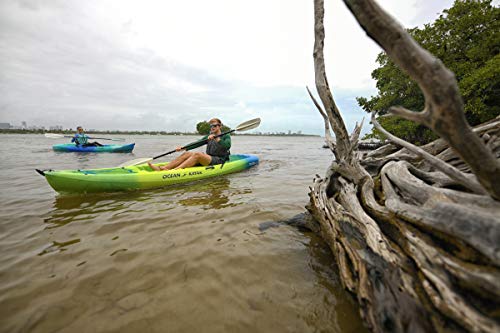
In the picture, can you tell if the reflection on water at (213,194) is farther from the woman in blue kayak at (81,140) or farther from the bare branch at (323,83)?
the woman in blue kayak at (81,140)

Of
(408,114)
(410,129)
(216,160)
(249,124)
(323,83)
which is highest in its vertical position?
(410,129)

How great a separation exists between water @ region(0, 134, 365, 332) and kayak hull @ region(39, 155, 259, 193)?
26.6 inches

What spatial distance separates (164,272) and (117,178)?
Answer: 13.2 ft

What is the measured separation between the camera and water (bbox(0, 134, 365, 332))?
184 cm

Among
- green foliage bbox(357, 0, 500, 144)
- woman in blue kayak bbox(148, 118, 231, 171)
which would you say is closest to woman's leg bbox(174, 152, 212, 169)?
woman in blue kayak bbox(148, 118, 231, 171)

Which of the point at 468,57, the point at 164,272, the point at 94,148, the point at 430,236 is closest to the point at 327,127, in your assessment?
the point at 430,236

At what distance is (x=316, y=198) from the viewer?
3531 mm

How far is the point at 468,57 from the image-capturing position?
39.5ft

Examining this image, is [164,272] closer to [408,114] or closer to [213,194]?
[408,114]

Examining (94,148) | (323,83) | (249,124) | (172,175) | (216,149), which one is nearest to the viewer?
(323,83)

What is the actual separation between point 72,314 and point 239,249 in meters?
1.83

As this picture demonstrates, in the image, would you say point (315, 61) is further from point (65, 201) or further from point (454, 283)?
point (65, 201)

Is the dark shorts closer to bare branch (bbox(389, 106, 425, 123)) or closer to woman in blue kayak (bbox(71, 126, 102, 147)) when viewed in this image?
bare branch (bbox(389, 106, 425, 123))

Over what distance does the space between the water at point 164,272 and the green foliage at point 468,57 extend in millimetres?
12870
